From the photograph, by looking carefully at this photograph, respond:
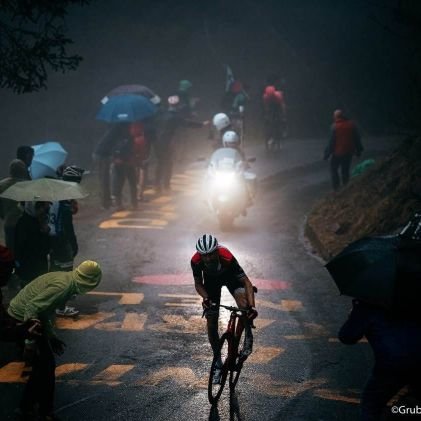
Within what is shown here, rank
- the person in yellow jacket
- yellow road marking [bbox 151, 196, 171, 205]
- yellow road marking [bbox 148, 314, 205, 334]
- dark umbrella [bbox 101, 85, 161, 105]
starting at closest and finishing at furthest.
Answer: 1. the person in yellow jacket
2. yellow road marking [bbox 148, 314, 205, 334]
3. dark umbrella [bbox 101, 85, 161, 105]
4. yellow road marking [bbox 151, 196, 171, 205]

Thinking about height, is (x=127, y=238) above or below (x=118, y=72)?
below

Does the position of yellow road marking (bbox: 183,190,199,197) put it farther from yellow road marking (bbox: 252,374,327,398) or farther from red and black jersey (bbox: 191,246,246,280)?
yellow road marking (bbox: 252,374,327,398)

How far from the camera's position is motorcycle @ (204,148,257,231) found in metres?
16.5

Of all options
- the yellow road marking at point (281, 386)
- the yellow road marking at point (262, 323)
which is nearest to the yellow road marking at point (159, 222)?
the yellow road marking at point (262, 323)

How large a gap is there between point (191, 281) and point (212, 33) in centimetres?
1729

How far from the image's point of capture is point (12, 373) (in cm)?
866

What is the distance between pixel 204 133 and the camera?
28109mm

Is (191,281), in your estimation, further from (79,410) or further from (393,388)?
(393,388)

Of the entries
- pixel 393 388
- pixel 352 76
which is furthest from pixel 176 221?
pixel 352 76

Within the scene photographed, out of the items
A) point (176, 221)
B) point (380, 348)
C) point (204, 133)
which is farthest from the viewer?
point (204, 133)

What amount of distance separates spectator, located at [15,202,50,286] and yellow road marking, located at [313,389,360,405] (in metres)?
4.13

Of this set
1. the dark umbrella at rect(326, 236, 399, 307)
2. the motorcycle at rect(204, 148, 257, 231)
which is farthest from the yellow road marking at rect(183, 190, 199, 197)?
the dark umbrella at rect(326, 236, 399, 307)

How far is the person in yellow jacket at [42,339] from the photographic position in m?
7.16

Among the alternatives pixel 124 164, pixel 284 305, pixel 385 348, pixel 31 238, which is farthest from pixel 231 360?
pixel 124 164
